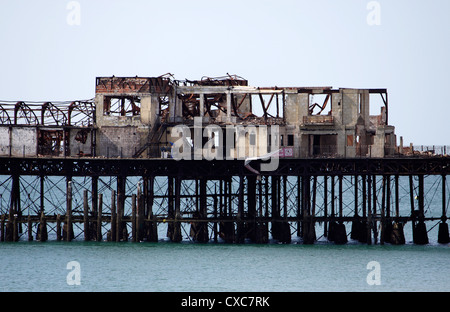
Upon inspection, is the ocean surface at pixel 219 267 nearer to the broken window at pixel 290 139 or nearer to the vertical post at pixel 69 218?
the vertical post at pixel 69 218

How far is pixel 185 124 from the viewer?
2869 inches

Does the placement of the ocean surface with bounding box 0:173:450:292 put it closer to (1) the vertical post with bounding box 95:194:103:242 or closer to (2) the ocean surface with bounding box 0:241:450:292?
(2) the ocean surface with bounding box 0:241:450:292

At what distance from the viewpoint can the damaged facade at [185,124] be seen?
71688 millimetres

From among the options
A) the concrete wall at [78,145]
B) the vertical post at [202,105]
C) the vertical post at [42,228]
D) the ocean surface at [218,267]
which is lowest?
the ocean surface at [218,267]

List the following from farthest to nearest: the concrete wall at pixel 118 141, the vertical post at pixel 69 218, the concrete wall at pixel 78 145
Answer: the concrete wall at pixel 78 145, the concrete wall at pixel 118 141, the vertical post at pixel 69 218

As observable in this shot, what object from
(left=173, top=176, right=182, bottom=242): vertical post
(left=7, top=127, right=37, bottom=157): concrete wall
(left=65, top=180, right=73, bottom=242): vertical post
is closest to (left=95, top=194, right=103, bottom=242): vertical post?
(left=65, top=180, right=73, bottom=242): vertical post

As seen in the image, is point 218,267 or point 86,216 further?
point 86,216

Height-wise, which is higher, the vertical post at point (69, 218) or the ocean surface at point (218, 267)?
the vertical post at point (69, 218)

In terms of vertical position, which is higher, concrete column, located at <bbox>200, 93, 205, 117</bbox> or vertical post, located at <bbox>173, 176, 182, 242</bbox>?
concrete column, located at <bbox>200, 93, 205, 117</bbox>

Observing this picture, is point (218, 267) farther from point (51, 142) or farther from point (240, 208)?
point (51, 142)

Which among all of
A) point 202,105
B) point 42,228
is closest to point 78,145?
point 42,228

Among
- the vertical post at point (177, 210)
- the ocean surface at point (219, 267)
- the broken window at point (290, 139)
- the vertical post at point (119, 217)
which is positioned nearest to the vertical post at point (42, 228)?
the ocean surface at point (219, 267)

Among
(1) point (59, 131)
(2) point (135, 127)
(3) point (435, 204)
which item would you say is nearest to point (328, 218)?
(2) point (135, 127)

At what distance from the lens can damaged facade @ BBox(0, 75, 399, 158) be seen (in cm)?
7169
